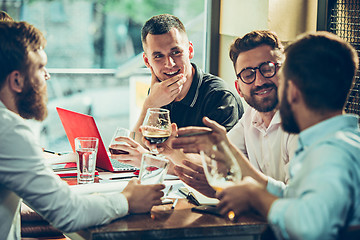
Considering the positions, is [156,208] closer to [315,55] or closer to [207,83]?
[315,55]

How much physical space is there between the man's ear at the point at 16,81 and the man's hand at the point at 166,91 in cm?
125

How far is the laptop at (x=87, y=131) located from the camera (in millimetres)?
2221

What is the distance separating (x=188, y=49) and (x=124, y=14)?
5.73ft

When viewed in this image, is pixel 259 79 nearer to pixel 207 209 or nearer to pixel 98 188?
pixel 207 209

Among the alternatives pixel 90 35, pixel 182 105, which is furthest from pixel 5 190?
pixel 90 35

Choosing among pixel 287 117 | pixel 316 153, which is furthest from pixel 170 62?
pixel 316 153

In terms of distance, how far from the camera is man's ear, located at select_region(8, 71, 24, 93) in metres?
1.64

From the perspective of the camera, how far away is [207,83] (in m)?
2.94

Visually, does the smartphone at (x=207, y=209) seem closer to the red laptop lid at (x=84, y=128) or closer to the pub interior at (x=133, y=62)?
the pub interior at (x=133, y=62)

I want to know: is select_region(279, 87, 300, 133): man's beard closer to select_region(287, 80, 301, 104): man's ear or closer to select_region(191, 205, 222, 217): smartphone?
select_region(287, 80, 301, 104): man's ear

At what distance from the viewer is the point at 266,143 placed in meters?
2.27

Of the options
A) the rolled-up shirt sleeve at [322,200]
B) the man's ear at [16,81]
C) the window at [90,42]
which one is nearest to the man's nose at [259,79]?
the rolled-up shirt sleeve at [322,200]

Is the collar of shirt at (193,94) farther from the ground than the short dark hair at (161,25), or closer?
closer

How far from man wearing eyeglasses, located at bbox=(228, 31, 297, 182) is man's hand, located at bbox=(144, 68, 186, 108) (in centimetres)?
52
